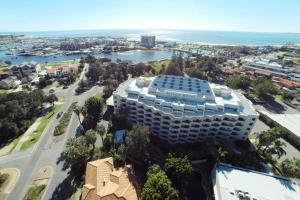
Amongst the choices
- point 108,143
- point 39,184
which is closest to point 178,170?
point 108,143

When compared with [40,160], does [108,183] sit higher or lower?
higher

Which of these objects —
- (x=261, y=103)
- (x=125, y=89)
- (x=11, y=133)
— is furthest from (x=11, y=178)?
(x=261, y=103)

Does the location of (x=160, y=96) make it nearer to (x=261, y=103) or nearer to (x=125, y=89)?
(x=125, y=89)

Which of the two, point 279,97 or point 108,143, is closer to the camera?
point 108,143

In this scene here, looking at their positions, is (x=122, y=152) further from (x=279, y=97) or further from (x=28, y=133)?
(x=279, y=97)

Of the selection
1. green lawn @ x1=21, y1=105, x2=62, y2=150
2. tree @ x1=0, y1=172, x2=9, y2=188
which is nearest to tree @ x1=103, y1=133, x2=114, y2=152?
green lawn @ x1=21, y1=105, x2=62, y2=150

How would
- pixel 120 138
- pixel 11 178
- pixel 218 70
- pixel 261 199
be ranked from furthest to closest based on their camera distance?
pixel 218 70 < pixel 120 138 < pixel 11 178 < pixel 261 199

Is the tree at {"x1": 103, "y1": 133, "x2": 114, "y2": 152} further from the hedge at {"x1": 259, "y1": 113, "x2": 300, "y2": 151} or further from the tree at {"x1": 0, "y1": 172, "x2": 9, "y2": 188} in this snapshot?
the hedge at {"x1": 259, "y1": 113, "x2": 300, "y2": 151}
